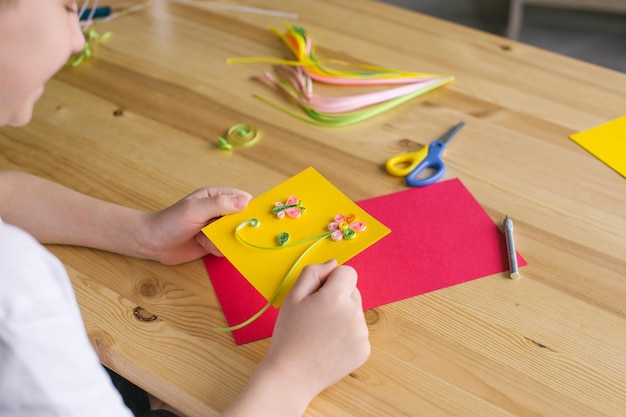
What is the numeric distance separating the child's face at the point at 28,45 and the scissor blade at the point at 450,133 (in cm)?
51

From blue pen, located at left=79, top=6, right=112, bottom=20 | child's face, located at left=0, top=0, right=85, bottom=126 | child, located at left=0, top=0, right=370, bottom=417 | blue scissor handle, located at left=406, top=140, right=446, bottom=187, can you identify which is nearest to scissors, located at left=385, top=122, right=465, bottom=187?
blue scissor handle, located at left=406, top=140, right=446, bottom=187

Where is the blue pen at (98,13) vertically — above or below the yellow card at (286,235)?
above

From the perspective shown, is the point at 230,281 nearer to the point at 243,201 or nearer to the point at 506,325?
the point at 243,201

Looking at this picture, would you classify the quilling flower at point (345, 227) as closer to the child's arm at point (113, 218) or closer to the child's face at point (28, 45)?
the child's arm at point (113, 218)

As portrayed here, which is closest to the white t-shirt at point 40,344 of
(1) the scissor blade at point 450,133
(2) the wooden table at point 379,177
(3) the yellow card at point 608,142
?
(2) the wooden table at point 379,177

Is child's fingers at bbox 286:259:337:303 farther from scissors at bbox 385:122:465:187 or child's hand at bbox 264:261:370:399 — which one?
scissors at bbox 385:122:465:187

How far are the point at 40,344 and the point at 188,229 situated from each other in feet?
0.90

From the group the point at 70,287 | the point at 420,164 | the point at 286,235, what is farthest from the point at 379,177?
the point at 70,287

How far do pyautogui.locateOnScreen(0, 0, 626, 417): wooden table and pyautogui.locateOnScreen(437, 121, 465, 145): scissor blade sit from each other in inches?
0.6

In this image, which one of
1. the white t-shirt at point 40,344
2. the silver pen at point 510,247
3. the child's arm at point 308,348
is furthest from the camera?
the silver pen at point 510,247

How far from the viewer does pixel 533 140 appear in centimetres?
93

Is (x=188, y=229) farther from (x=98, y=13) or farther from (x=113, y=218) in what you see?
(x=98, y=13)

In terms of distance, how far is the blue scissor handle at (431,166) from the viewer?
875 mm

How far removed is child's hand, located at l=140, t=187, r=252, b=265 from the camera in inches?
31.0
